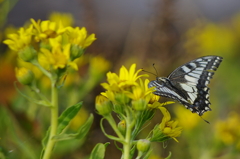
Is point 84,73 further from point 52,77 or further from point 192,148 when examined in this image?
point 52,77

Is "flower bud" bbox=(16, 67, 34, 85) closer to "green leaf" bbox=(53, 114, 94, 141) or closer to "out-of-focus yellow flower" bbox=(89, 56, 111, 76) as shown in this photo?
"green leaf" bbox=(53, 114, 94, 141)

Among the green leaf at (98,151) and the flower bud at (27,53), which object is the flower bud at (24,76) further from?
the green leaf at (98,151)

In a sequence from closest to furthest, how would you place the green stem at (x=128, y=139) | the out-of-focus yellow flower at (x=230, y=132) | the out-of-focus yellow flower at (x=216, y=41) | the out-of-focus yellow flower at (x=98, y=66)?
the green stem at (x=128, y=139) → the out-of-focus yellow flower at (x=230, y=132) → the out-of-focus yellow flower at (x=98, y=66) → the out-of-focus yellow flower at (x=216, y=41)

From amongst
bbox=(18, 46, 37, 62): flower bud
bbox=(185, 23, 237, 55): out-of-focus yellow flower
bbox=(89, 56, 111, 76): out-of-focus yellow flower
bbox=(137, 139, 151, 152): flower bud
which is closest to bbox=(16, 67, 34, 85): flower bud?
bbox=(18, 46, 37, 62): flower bud

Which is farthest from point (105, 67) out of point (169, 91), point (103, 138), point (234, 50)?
point (234, 50)

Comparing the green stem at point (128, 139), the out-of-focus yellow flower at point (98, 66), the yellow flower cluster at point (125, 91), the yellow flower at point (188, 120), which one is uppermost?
the yellow flower cluster at point (125, 91)

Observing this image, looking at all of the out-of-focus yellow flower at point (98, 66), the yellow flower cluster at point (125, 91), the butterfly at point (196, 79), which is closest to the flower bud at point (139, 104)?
the yellow flower cluster at point (125, 91)
